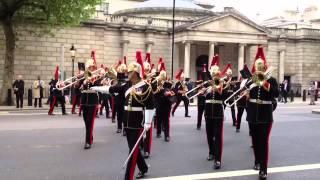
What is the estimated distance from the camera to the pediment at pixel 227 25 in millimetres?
45444

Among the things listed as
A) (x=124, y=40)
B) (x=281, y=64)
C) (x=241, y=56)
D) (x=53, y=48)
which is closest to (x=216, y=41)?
(x=241, y=56)

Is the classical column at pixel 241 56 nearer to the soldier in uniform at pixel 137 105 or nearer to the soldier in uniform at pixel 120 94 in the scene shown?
the soldier in uniform at pixel 120 94

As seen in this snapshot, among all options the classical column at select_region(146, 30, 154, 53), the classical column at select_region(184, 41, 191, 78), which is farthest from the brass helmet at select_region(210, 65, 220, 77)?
the classical column at select_region(146, 30, 154, 53)

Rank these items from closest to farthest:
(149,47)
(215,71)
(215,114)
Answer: (215,114) → (215,71) → (149,47)

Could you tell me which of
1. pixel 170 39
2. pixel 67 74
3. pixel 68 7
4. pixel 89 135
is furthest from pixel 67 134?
pixel 170 39

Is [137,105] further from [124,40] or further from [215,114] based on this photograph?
[124,40]

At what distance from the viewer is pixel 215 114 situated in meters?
10.6

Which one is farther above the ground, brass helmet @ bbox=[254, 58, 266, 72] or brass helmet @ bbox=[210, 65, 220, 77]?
brass helmet @ bbox=[254, 58, 266, 72]

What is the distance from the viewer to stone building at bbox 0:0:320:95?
1561 inches

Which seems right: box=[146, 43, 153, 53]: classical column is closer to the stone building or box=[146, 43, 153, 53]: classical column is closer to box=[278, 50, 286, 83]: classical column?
the stone building

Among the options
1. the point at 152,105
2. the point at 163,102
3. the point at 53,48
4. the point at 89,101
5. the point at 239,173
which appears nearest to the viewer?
the point at 152,105

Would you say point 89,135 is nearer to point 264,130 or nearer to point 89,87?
point 89,87

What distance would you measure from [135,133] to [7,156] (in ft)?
13.4

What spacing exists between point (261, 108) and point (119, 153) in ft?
12.7
